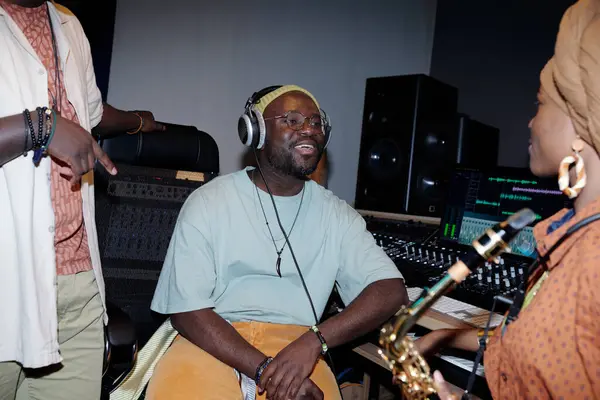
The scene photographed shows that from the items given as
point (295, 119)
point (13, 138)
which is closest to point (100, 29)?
point (295, 119)

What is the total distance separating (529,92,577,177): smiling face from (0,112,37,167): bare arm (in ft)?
3.40

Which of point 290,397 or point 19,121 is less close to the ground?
point 19,121

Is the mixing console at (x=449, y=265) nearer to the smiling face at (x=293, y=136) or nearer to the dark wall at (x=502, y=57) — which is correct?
the smiling face at (x=293, y=136)

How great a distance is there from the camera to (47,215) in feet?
3.92

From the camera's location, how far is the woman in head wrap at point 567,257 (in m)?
0.76

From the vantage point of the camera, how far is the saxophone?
76 centimetres

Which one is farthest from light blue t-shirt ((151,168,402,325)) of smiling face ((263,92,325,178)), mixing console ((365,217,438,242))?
mixing console ((365,217,438,242))

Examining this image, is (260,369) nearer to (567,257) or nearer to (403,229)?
(567,257)

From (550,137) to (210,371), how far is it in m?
1.08

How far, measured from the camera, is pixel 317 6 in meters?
3.11

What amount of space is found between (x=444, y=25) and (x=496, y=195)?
6.86 feet

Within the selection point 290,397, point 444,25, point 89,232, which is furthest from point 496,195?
point 444,25

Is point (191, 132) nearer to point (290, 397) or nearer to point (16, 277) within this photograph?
point (16, 277)

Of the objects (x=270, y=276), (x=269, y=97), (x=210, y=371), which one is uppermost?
(x=269, y=97)
